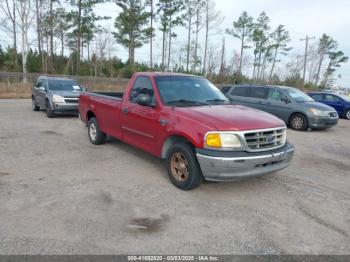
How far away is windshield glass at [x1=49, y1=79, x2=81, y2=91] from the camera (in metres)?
12.6

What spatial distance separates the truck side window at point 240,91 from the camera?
Result: 12922 mm

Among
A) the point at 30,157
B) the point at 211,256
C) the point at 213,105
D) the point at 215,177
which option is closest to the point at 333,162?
the point at 213,105

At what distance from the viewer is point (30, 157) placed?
6184mm

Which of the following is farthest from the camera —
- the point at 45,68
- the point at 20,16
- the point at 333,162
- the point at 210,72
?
the point at 210,72

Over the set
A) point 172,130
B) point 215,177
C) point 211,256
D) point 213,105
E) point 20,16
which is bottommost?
point 211,256

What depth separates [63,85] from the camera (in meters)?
12.9

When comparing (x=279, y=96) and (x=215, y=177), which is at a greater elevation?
(x=279, y=96)

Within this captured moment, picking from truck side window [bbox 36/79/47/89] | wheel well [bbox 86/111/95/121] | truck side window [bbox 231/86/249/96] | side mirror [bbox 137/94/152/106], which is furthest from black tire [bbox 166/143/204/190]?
truck side window [bbox 36/79/47/89]

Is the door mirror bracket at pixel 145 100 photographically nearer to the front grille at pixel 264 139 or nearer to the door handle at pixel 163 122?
the door handle at pixel 163 122

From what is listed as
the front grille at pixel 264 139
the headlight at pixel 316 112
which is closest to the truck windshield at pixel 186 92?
the front grille at pixel 264 139

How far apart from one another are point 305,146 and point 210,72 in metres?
38.6

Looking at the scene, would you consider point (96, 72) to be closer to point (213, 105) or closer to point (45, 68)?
point (45, 68)

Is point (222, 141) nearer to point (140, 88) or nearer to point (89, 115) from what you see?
point (140, 88)

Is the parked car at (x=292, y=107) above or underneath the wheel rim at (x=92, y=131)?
above
